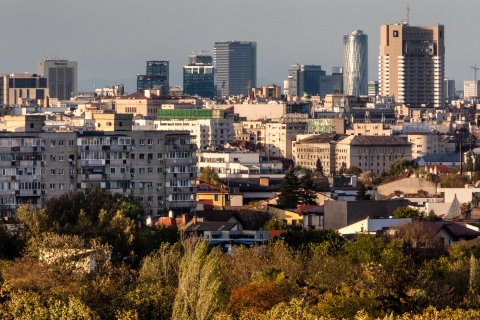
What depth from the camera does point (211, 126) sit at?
152 meters

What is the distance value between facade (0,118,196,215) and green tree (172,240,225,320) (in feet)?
109

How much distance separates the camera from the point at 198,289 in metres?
33.7

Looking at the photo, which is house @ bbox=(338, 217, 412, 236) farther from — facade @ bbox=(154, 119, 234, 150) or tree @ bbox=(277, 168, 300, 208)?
facade @ bbox=(154, 119, 234, 150)

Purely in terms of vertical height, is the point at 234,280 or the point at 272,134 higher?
the point at 234,280

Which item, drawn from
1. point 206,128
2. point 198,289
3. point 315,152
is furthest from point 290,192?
point 206,128

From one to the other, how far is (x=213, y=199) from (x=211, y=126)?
74.6 meters

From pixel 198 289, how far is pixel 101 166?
1474 inches

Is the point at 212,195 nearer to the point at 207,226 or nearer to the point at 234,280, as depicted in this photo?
the point at 207,226

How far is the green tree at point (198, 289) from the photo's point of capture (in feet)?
108

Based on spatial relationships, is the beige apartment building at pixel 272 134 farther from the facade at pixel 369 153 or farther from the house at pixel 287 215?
the house at pixel 287 215

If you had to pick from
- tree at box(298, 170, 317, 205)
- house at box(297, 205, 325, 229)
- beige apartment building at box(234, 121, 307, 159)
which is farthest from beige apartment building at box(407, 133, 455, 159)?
house at box(297, 205, 325, 229)

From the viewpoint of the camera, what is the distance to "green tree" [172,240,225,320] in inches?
1296

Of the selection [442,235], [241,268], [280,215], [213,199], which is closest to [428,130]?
[213,199]

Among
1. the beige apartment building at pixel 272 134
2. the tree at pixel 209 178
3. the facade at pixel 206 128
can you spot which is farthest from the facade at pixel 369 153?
the tree at pixel 209 178
